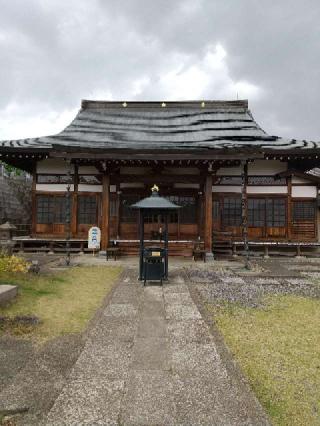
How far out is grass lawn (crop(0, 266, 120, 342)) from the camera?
16.3 ft

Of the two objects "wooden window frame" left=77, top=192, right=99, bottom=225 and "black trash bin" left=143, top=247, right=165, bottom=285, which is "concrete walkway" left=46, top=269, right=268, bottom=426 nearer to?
"black trash bin" left=143, top=247, right=165, bottom=285

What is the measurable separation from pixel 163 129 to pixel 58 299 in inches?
517

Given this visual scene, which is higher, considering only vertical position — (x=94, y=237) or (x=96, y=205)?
(x=96, y=205)

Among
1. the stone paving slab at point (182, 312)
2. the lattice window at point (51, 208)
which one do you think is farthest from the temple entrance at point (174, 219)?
the stone paving slab at point (182, 312)

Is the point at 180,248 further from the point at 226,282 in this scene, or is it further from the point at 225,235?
the point at 226,282

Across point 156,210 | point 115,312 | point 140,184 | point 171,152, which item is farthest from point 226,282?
point 140,184

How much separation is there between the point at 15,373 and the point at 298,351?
3.55 meters

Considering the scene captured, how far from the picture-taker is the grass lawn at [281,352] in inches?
117

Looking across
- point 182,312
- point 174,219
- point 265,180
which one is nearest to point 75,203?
point 174,219

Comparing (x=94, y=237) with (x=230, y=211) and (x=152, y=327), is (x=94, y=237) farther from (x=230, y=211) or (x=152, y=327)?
(x=152, y=327)

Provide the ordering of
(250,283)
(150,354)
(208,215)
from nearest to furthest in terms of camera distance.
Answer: (150,354) → (250,283) → (208,215)

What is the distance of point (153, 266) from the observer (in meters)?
8.38

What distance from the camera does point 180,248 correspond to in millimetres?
13609

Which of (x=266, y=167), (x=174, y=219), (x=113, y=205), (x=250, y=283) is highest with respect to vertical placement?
(x=266, y=167)
